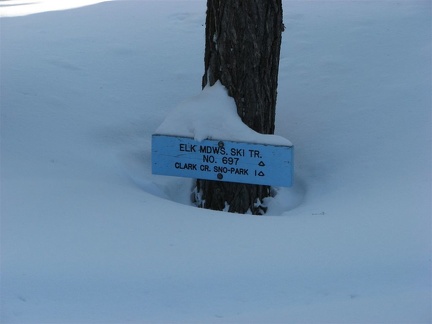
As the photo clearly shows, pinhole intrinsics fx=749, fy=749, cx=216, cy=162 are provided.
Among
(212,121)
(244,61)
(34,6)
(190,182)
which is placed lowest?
(190,182)

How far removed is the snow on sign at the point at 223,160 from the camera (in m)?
3.65

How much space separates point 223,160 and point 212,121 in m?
0.21

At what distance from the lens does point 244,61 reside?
12.5 ft

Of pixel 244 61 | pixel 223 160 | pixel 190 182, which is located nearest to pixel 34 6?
pixel 190 182

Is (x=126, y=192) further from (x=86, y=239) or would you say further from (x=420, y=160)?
(x=420, y=160)

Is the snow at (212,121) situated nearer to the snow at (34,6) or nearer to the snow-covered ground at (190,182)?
the snow-covered ground at (190,182)

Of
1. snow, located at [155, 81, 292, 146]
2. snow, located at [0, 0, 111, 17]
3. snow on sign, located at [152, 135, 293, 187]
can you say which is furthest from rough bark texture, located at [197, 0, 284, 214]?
snow, located at [0, 0, 111, 17]

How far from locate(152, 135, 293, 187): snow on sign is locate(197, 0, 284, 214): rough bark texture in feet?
0.59

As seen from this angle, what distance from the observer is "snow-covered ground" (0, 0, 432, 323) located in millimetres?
2764

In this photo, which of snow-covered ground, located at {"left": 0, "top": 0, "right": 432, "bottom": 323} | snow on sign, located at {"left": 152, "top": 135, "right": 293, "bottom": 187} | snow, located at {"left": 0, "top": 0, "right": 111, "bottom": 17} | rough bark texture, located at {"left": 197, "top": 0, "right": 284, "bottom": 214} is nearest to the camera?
Answer: snow-covered ground, located at {"left": 0, "top": 0, "right": 432, "bottom": 323}

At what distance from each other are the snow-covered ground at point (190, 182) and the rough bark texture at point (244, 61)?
0.84 feet

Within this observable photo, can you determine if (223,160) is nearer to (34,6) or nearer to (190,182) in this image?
(190,182)

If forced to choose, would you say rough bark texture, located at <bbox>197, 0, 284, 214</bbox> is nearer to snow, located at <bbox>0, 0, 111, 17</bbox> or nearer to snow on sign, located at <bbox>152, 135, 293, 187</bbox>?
snow on sign, located at <bbox>152, 135, 293, 187</bbox>

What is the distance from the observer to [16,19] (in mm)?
6422
